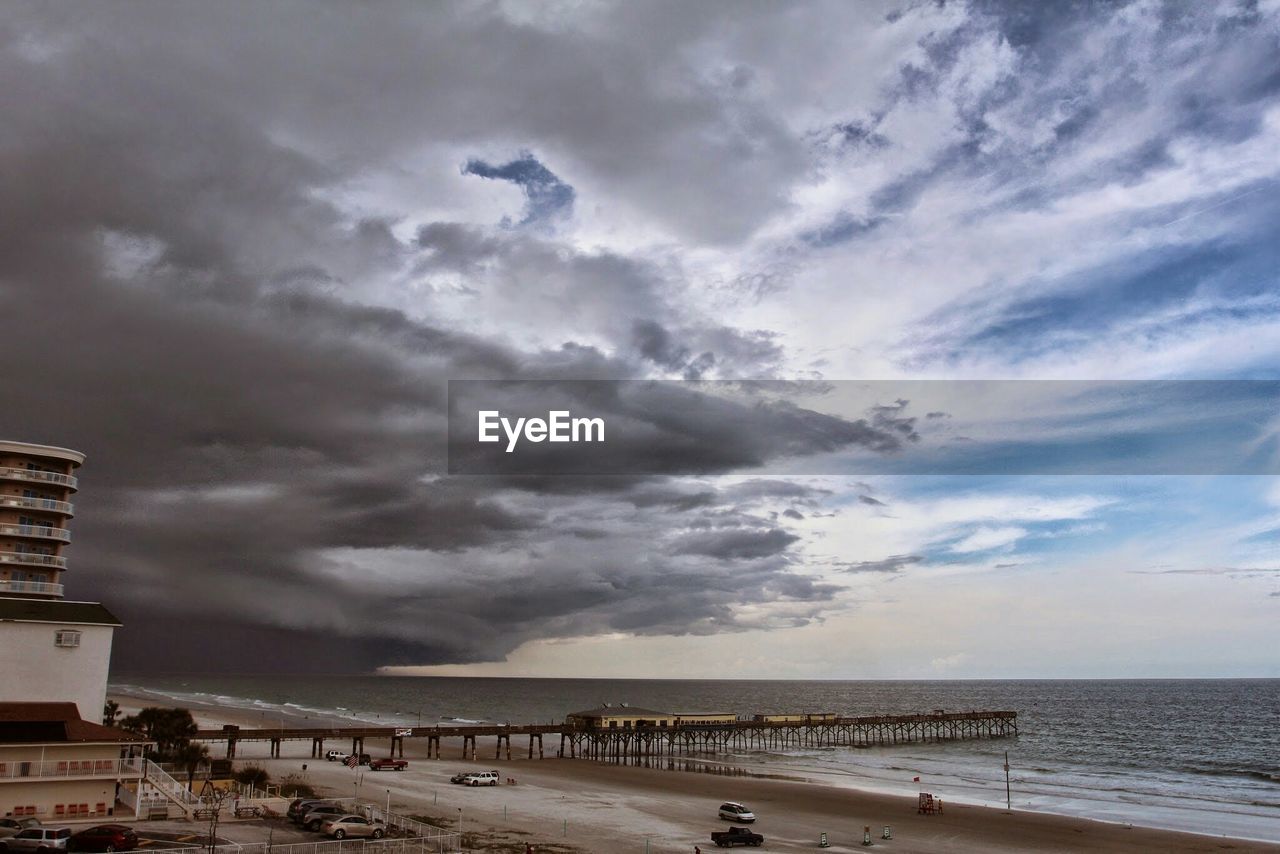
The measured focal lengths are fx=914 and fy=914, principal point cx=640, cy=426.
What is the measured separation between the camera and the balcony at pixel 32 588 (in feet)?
185

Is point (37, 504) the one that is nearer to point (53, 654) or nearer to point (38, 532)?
point (38, 532)

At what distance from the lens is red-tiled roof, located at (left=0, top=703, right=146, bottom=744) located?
1686 inches

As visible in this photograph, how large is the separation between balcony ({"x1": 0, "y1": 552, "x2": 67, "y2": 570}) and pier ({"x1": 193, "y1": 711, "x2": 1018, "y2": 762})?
23496 mm

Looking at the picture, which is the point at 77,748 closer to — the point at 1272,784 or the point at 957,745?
the point at 1272,784

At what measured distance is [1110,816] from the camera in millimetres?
61062

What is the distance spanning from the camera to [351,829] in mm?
39469

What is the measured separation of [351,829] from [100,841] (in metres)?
9.60

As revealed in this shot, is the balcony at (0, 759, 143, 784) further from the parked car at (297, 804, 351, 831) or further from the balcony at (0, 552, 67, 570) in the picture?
the balcony at (0, 552, 67, 570)

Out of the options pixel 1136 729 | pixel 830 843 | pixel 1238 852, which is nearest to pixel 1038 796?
pixel 1238 852

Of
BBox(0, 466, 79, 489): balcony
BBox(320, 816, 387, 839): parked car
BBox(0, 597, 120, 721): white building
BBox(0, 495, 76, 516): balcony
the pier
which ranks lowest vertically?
the pier

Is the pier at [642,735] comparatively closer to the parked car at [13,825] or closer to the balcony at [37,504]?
the balcony at [37,504]

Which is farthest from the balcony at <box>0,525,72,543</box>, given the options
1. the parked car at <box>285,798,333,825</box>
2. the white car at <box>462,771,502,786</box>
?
the white car at <box>462,771,502,786</box>

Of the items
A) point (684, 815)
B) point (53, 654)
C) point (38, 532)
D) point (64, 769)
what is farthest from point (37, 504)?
point (684, 815)

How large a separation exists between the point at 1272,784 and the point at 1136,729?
68.4 metres
